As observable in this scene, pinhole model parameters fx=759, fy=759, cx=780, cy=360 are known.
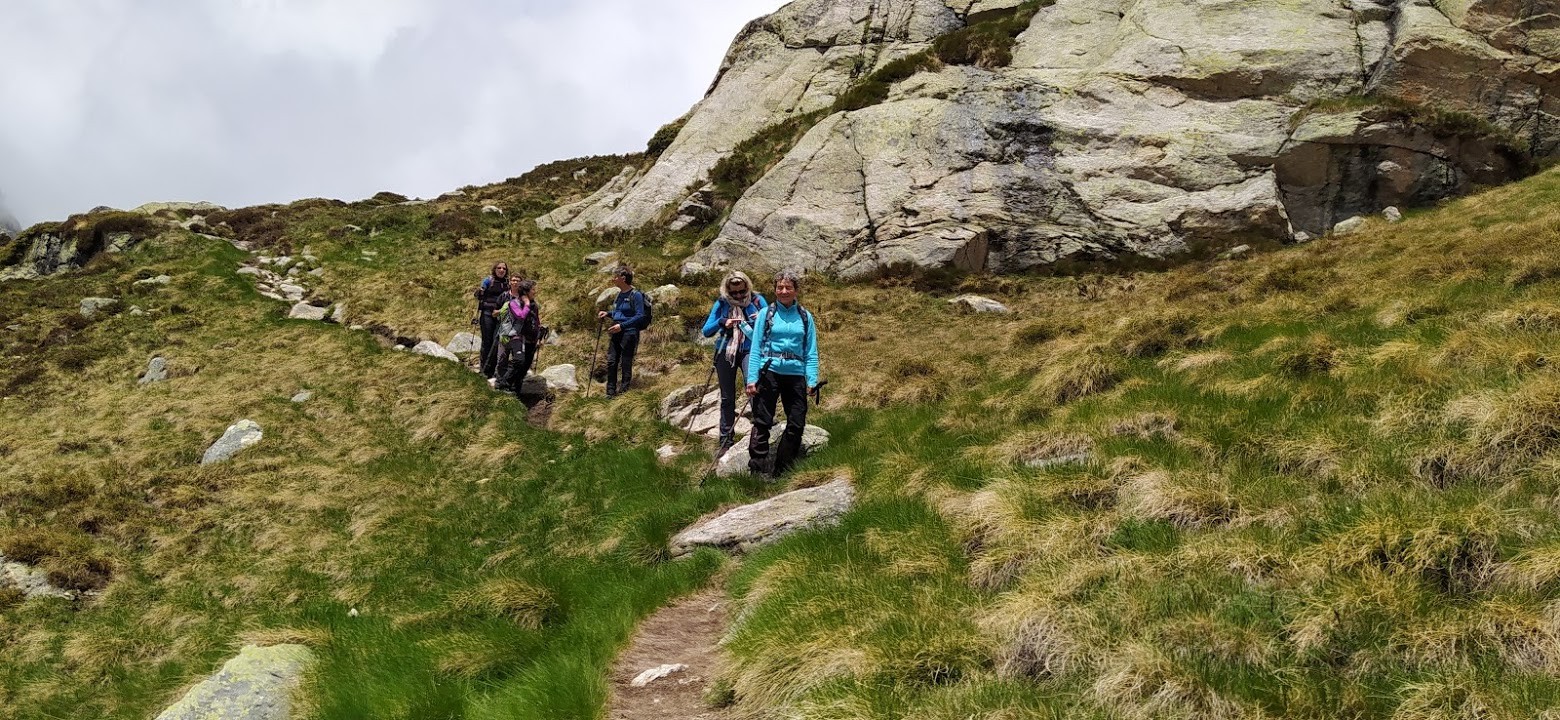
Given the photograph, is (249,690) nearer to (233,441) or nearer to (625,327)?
(625,327)

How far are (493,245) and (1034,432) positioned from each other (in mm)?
31691

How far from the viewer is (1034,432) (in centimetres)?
931

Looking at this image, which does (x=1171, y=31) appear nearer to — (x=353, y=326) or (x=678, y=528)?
(x=678, y=528)

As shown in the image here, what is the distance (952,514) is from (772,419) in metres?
4.19

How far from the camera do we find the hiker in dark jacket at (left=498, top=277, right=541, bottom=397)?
18.7 meters

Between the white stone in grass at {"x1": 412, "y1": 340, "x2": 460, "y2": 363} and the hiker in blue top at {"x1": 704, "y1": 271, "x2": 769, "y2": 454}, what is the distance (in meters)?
11.8

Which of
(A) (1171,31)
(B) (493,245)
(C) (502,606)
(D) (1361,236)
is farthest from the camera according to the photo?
(B) (493,245)

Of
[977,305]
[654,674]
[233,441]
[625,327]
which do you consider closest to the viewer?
[654,674]

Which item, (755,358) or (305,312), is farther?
(305,312)

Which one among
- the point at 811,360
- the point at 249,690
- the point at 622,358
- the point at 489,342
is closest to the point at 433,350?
the point at 489,342

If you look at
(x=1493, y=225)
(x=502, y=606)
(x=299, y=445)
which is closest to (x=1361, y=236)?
(x=1493, y=225)

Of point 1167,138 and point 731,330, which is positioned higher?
point 1167,138

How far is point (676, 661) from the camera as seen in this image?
671 cm

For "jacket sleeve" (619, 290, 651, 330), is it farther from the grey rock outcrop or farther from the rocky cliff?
the rocky cliff
